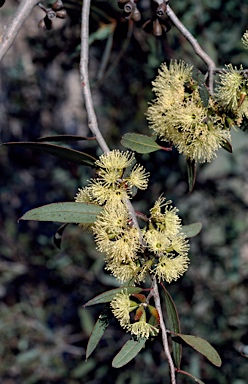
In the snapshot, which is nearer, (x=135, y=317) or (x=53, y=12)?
(x=135, y=317)

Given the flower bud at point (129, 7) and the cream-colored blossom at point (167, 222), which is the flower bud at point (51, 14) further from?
the cream-colored blossom at point (167, 222)

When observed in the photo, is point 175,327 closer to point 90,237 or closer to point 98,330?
point 98,330

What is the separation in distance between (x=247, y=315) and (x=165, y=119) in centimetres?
140

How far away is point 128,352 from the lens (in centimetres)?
95

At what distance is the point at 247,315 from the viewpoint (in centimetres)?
222

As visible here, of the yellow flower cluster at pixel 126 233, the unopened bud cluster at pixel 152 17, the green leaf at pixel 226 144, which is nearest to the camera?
the yellow flower cluster at pixel 126 233

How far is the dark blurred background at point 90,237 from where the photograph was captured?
84.0 inches

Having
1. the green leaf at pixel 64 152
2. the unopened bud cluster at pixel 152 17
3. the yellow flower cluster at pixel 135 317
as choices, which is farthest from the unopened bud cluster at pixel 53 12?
the yellow flower cluster at pixel 135 317

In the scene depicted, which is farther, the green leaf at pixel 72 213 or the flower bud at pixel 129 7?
the flower bud at pixel 129 7

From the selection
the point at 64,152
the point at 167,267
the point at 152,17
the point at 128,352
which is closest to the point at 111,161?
the point at 64,152

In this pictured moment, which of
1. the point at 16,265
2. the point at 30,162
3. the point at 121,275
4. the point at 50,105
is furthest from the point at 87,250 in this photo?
the point at 121,275

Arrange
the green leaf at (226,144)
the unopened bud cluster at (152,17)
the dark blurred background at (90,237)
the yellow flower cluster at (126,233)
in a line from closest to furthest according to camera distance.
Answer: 1. the yellow flower cluster at (126,233)
2. the green leaf at (226,144)
3. the unopened bud cluster at (152,17)
4. the dark blurred background at (90,237)

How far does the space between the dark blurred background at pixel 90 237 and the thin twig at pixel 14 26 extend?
0.85 metres

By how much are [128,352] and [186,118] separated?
0.39 meters
